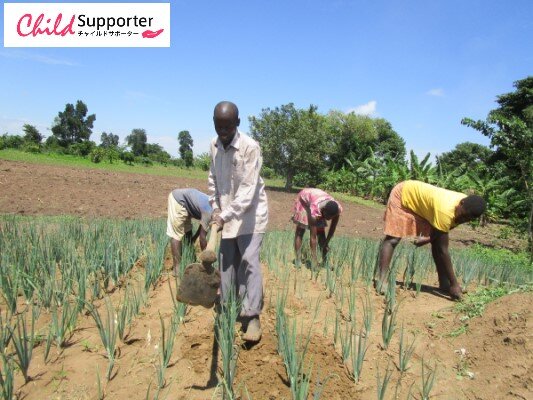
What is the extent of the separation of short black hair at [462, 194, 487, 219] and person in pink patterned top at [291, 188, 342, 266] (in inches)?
52.3

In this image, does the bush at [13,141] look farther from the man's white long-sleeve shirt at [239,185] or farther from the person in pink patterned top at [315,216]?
the man's white long-sleeve shirt at [239,185]

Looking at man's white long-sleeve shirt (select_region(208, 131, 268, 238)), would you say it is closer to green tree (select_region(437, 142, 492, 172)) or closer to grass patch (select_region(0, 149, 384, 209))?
grass patch (select_region(0, 149, 384, 209))

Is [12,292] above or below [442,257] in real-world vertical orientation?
below

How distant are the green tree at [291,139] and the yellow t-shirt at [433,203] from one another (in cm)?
1639

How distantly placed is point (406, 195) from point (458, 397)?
6.46 feet

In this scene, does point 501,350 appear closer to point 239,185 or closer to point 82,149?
point 239,185

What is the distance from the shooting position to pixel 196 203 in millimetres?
3918

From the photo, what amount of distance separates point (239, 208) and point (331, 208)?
1851 mm

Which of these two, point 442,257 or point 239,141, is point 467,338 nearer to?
point 442,257

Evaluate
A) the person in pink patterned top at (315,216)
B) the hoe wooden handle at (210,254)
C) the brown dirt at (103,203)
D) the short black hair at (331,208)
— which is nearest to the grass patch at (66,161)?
the brown dirt at (103,203)

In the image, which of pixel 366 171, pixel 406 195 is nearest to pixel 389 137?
pixel 366 171

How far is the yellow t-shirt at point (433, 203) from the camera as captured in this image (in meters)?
3.39

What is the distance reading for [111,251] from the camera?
3412 millimetres

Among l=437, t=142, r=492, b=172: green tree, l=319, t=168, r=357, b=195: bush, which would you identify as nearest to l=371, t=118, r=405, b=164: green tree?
l=437, t=142, r=492, b=172: green tree
